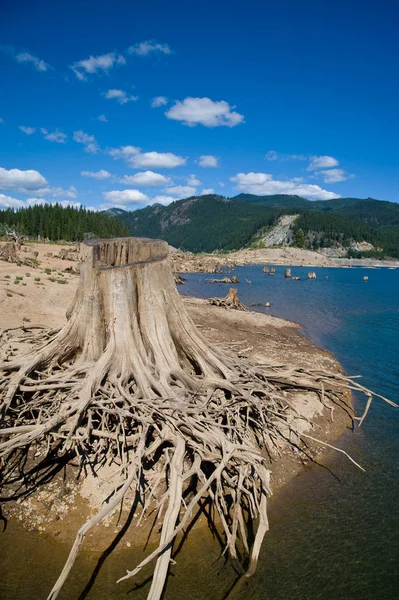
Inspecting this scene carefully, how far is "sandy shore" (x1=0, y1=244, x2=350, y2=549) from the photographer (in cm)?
645

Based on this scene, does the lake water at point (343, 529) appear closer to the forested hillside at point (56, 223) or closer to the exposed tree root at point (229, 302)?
the exposed tree root at point (229, 302)

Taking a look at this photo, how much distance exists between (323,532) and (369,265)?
203 meters

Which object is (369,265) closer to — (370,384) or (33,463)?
(370,384)

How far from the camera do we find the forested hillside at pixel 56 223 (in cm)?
11969

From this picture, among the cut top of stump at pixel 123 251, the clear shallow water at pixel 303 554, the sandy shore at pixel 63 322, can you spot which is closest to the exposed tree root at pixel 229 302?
the sandy shore at pixel 63 322

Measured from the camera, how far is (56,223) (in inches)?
4749

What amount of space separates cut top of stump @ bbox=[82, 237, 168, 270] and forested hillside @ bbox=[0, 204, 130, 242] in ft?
379

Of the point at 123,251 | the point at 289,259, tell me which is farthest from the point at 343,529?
the point at 289,259

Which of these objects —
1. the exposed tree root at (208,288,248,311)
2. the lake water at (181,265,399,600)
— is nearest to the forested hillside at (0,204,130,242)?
the exposed tree root at (208,288,248,311)

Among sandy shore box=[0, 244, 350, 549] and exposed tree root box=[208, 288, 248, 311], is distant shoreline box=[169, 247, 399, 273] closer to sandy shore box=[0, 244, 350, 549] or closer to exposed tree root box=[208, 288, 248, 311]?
exposed tree root box=[208, 288, 248, 311]

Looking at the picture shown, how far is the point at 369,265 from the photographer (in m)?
188

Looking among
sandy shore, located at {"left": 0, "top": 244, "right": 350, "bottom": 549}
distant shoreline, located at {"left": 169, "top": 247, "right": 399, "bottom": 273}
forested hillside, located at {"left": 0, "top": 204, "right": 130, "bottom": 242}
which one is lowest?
sandy shore, located at {"left": 0, "top": 244, "right": 350, "bottom": 549}

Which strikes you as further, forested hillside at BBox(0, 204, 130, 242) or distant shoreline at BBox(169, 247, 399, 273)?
distant shoreline at BBox(169, 247, 399, 273)

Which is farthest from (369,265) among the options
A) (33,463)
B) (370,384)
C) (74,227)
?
(33,463)
